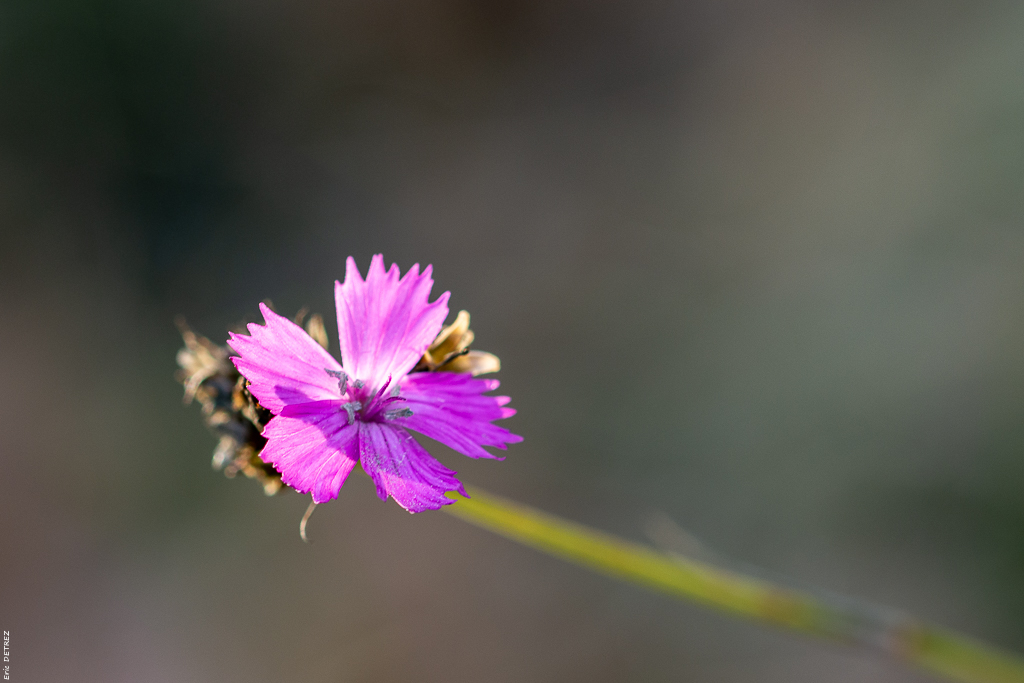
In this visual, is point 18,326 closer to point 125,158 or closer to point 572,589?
point 125,158

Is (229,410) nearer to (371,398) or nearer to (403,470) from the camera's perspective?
(371,398)

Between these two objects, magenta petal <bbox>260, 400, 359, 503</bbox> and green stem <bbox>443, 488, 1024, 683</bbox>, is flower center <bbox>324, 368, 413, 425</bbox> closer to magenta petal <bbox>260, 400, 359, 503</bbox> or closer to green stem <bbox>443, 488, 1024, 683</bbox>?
magenta petal <bbox>260, 400, 359, 503</bbox>

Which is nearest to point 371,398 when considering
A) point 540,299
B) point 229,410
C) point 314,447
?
point 314,447

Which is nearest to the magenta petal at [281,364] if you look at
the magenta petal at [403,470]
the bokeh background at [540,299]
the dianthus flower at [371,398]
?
the dianthus flower at [371,398]

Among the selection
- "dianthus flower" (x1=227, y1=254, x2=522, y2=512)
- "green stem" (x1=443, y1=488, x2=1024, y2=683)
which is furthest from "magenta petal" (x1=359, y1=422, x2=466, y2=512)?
"green stem" (x1=443, y1=488, x2=1024, y2=683)

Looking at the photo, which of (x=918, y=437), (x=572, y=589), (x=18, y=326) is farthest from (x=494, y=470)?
(x=18, y=326)

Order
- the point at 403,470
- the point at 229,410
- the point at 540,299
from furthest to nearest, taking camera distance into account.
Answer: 1. the point at 540,299
2. the point at 229,410
3. the point at 403,470

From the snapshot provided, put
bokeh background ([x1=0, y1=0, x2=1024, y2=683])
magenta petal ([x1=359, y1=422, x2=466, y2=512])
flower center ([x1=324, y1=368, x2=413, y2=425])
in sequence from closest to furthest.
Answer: magenta petal ([x1=359, y1=422, x2=466, y2=512]), flower center ([x1=324, y1=368, x2=413, y2=425]), bokeh background ([x1=0, y1=0, x2=1024, y2=683])
